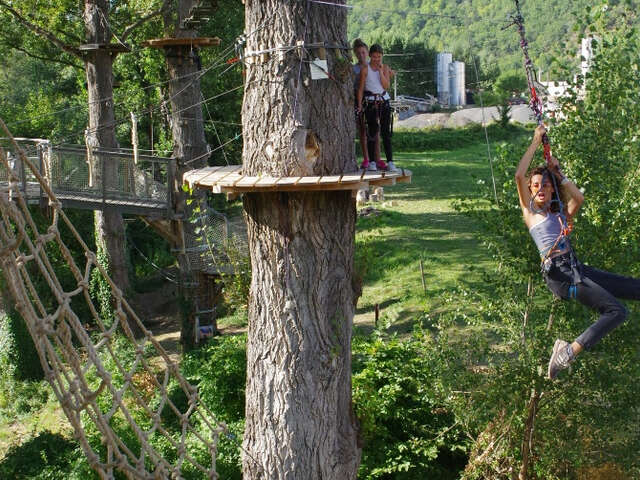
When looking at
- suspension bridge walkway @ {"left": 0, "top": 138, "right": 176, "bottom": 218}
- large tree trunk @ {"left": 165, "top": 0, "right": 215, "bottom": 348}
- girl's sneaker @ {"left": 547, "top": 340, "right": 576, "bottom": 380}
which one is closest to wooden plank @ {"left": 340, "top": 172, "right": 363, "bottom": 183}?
girl's sneaker @ {"left": 547, "top": 340, "right": 576, "bottom": 380}

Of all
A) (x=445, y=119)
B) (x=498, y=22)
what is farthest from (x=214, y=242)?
(x=445, y=119)

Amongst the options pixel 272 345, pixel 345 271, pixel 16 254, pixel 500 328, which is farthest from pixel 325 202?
pixel 500 328

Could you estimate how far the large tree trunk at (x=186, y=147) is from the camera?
1273 cm

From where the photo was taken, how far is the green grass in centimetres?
1270

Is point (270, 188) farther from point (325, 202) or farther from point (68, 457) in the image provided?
point (68, 457)

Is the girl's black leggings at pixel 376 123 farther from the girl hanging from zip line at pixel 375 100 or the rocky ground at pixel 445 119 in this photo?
the rocky ground at pixel 445 119

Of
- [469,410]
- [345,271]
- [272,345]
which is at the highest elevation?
[345,271]

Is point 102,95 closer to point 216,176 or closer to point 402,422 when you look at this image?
point 402,422

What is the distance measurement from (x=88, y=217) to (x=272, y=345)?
15473mm

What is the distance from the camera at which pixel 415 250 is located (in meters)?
16.1

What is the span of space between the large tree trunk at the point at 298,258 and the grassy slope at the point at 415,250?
7.32 feet

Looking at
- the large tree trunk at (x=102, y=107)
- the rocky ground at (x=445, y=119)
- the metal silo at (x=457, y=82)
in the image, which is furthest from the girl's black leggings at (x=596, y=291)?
the rocky ground at (x=445, y=119)

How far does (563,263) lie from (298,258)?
1.61 metres

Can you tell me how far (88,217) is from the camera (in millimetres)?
19250
